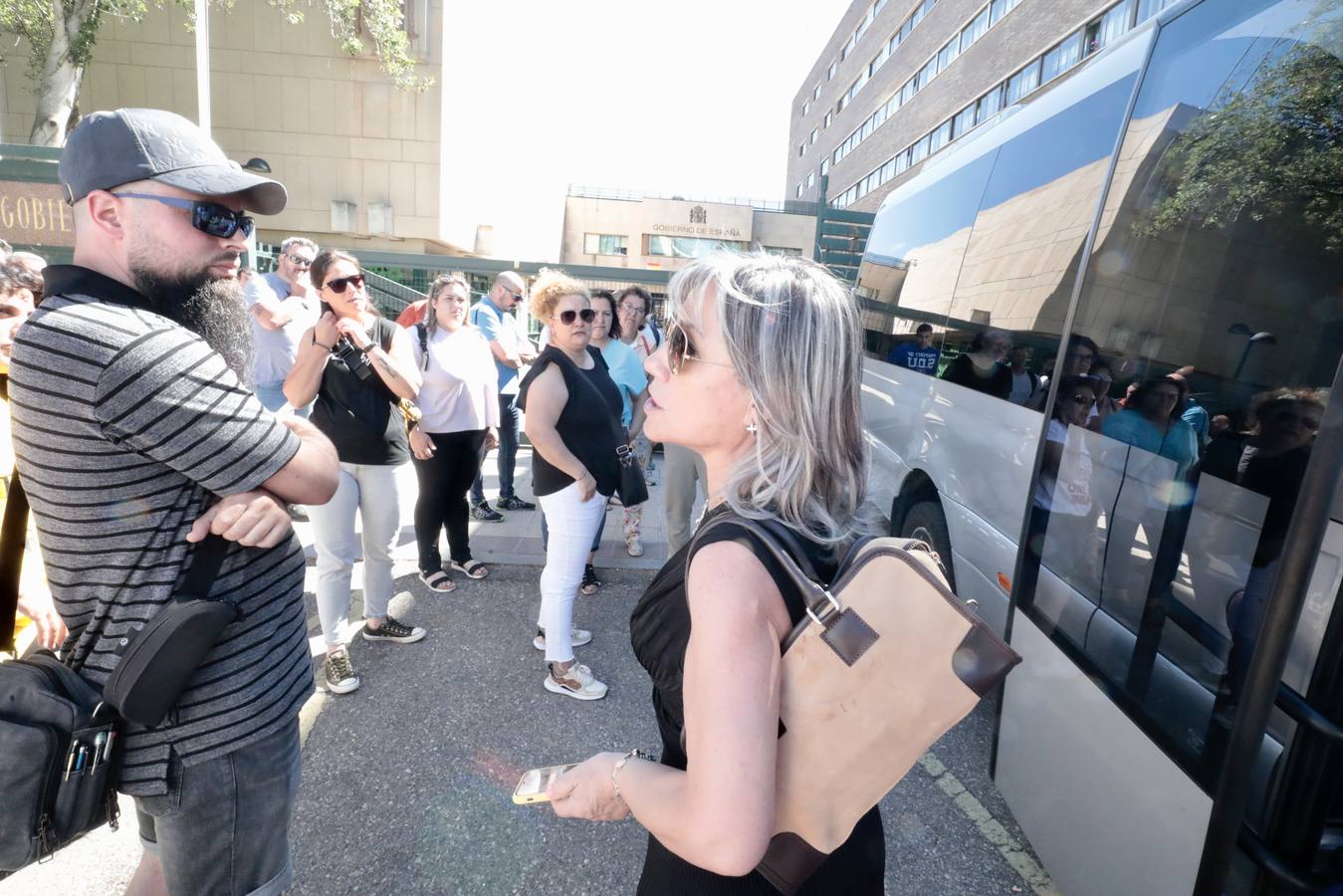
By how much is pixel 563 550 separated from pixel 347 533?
3.49ft

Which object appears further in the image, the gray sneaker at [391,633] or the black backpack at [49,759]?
the gray sneaker at [391,633]

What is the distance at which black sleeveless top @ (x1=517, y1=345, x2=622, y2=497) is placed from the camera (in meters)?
3.16

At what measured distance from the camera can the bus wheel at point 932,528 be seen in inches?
138

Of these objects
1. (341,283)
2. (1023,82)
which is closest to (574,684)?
(341,283)

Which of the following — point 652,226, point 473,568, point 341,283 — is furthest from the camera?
point 652,226

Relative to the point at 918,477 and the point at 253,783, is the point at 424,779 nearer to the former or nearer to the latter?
the point at 253,783

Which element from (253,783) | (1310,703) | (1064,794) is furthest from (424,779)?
(1310,703)

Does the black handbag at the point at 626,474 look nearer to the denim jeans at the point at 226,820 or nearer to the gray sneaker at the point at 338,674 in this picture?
the gray sneaker at the point at 338,674

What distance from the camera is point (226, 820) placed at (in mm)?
1444

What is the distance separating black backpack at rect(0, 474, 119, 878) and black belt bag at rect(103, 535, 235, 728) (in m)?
0.06

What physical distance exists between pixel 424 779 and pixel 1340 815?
9.22 ft

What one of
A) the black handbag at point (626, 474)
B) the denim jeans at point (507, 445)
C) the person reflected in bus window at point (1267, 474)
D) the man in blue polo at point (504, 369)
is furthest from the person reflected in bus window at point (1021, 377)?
the denim jeans at point (507, 445)

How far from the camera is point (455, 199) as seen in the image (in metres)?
22.8

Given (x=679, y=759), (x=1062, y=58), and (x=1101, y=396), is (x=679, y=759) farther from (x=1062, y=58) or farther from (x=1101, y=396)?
(x=1062, y=58)
